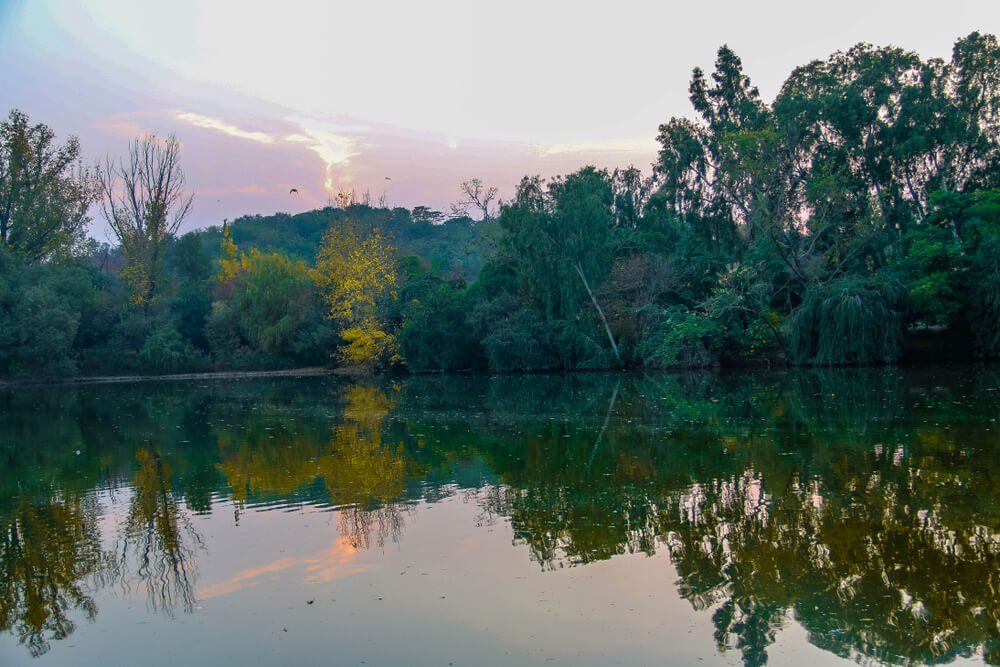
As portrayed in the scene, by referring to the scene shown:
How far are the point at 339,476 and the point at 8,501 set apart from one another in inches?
193

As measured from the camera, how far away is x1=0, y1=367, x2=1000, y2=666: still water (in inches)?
217

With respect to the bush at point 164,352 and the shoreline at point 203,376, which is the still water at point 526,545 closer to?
the shoreline at point 203,376

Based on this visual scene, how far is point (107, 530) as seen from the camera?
366 inches

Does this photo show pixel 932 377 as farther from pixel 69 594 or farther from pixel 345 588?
pixel 69 594

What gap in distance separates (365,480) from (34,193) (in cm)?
4470

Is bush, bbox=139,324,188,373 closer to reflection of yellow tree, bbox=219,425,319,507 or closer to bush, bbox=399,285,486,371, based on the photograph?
bush, bbox=399,285,486,371

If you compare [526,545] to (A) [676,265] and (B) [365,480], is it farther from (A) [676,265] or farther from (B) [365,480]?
(A) [676,265]

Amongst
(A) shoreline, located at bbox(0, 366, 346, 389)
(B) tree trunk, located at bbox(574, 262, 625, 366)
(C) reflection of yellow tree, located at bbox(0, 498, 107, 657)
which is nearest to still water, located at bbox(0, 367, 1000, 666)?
(C) reflection of yellow tree, located at bbox(0, 498, 107, 657)

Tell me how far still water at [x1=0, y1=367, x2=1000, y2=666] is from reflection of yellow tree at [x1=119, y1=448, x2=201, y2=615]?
0.05 metres

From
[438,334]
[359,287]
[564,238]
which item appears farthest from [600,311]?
[359,287]

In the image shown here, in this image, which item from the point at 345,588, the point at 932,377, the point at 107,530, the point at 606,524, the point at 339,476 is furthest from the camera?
the point at 932,377

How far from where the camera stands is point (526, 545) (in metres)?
7.80

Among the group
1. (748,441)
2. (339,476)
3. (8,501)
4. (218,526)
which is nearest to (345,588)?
(218,526)

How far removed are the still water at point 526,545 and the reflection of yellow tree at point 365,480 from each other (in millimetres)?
70
